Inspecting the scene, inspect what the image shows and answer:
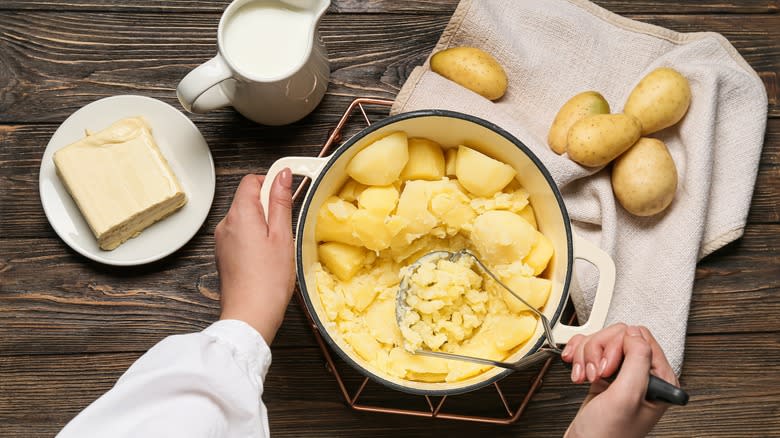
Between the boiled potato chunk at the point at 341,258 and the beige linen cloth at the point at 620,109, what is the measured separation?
231 millimetres

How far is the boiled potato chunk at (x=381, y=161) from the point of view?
82 centimetres

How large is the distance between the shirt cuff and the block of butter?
0.25 m

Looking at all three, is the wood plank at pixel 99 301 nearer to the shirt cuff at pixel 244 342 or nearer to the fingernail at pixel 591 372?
the shirt cuff at pixel 244 342

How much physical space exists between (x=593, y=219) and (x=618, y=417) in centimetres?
35

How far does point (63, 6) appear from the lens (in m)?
1.03

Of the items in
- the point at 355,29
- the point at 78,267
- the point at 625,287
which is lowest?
the point at 78,267

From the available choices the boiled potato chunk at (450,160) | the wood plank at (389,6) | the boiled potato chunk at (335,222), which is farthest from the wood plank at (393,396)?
the wood plank at (389,6)

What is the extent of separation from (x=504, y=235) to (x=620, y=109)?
0.32 m

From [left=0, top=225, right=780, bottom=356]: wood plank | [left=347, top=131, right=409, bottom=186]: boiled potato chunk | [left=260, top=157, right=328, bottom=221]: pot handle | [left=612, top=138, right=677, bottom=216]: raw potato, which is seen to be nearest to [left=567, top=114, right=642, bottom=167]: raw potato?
[left=612, top=138, right=677, bottom=216]: raw potato

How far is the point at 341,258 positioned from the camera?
2.81ft

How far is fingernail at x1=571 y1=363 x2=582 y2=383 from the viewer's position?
698 millimetres

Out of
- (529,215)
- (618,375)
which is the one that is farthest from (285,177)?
(618,375)

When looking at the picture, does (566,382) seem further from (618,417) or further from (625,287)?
(618,417)

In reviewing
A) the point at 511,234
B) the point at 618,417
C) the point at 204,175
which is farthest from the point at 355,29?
the point at 618,417
